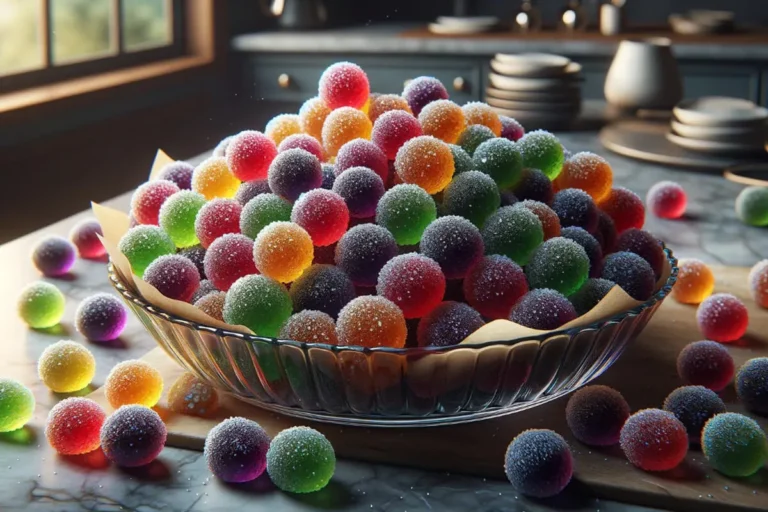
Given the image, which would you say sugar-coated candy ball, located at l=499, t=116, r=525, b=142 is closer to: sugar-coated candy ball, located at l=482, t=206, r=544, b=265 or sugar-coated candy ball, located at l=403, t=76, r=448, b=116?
sugar-coated candy ball, located at l=403, t=76, r=448, b=116

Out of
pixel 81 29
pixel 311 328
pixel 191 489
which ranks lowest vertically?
pixel 191 489

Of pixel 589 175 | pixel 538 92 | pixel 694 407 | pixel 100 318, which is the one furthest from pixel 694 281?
pixel 538 92

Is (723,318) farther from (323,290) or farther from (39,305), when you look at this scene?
(39,305)

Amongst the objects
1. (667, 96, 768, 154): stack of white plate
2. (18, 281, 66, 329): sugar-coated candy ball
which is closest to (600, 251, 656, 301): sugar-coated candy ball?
(18, 281, 66, 329): sugar-coated candy ball

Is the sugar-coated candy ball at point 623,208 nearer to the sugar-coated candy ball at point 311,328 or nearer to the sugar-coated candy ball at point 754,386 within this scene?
the sugar-coated candy ball at point 754,386

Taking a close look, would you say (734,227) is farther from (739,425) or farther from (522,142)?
(739,425)
